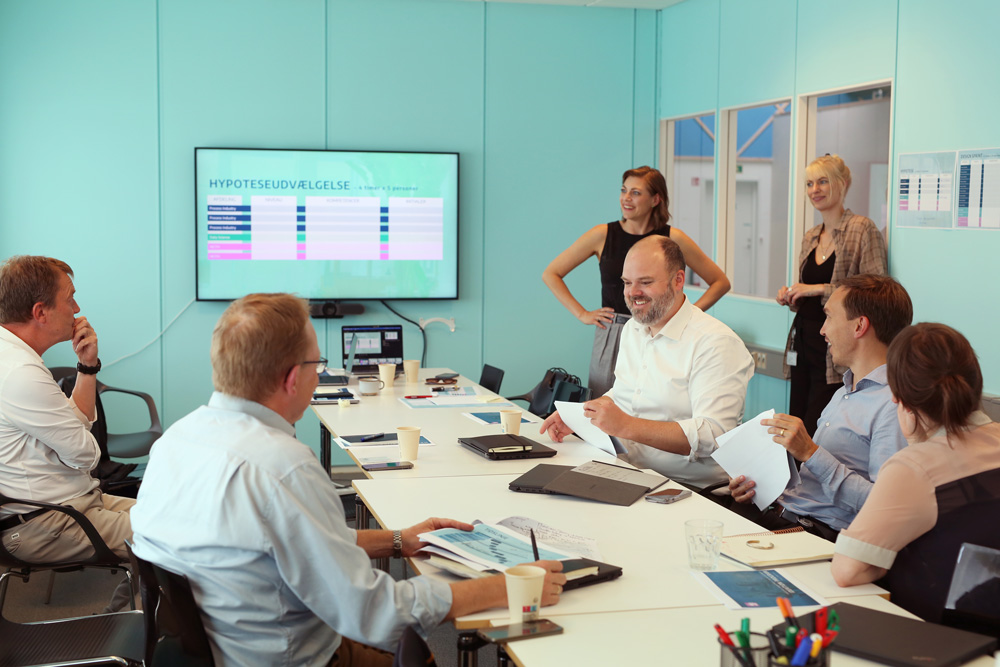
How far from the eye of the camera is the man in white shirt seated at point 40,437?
3.03m

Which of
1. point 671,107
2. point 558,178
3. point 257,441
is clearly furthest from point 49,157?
point 257,441

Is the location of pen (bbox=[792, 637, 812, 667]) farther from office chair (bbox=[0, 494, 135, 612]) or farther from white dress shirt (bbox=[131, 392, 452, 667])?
office chair (bbox=[0, 494, 135, 612])

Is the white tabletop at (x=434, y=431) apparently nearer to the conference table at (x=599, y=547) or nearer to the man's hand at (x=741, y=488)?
the conference table at (x=599, y=547)

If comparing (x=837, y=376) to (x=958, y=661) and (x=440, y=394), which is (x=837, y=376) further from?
(x=958, y=661)

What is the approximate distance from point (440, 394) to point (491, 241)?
8.38ft

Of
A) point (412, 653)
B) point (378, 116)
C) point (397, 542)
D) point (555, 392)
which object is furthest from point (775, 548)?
point (378, 116)

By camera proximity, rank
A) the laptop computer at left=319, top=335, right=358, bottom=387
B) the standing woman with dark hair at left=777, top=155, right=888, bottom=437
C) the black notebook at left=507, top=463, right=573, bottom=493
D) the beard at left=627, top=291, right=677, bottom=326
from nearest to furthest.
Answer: the black notebook at left=507, top=463, right=573, bottom=493 → the beard at left=627, top=291, right=677, bottom=326 → the standing woman with dark hair at left=777, top=155, right=888, bottom=437 → the laptop computer at left=319, top=335, right=358, bottom=387

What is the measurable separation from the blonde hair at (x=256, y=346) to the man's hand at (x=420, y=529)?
0.58 m

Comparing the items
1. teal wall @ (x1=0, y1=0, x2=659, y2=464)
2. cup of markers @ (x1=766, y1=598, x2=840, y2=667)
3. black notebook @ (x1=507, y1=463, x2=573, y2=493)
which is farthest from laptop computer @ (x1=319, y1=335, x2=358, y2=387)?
cup of markers @ (x1=766, y1=598, x2=840, y2=667)

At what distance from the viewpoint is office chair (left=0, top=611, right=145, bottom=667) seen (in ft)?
7.72

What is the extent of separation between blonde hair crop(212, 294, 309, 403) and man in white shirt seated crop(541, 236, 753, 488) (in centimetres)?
155

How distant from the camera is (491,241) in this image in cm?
704

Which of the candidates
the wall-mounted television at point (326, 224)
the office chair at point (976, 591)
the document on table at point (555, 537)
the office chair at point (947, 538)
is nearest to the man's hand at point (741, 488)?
the document on table at point (555, 537)

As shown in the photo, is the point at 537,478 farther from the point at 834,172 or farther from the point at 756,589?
the point at 834,172
